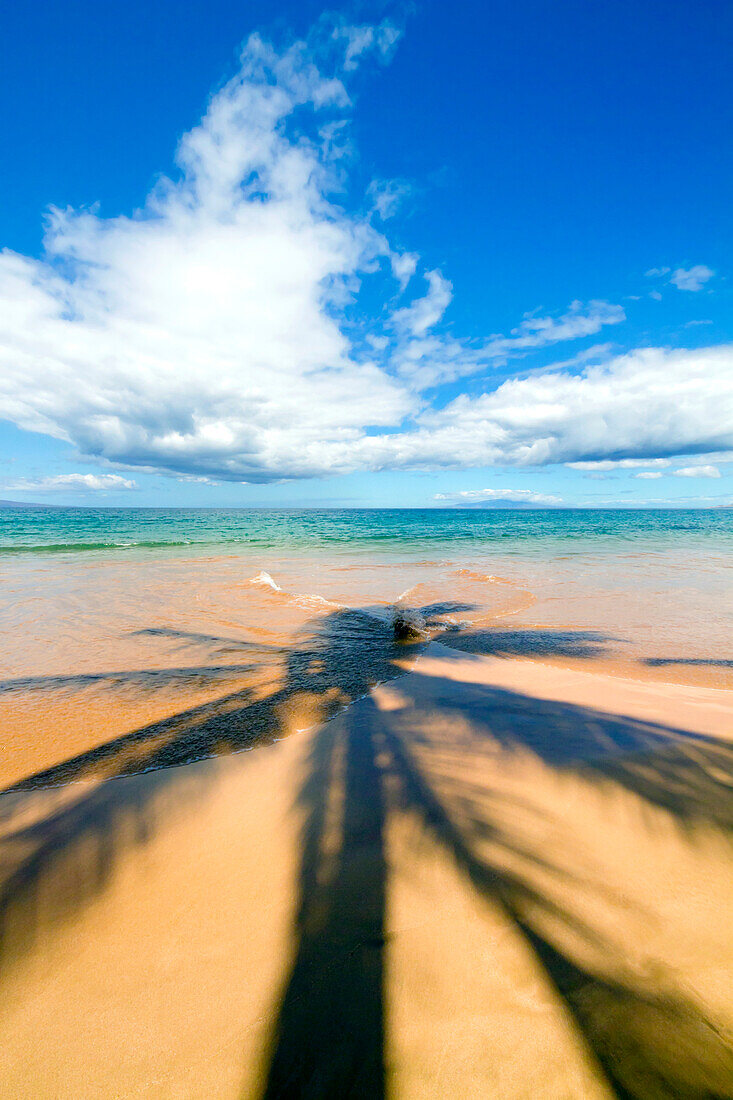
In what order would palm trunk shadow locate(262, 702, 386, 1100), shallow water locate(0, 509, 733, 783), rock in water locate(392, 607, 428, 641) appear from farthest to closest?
rock in water locate(392, 607, 428, 641) → shallow water locate(0, 509, 733, 783) → palm trunk shadow locate(262, 702, 386, 1100)

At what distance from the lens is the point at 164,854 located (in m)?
2.97

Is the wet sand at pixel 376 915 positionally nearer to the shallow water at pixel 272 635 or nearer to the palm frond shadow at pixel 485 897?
the palm frond shadow at pixel 485 897

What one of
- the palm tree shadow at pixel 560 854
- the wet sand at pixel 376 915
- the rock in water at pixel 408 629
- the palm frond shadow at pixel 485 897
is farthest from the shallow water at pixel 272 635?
the palm tree shadow at pixel 560 854

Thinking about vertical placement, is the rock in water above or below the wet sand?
below

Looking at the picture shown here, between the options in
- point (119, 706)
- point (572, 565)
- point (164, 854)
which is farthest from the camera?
point (572, 565)

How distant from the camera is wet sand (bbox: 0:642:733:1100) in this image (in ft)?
5.84

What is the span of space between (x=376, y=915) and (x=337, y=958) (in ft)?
1.03

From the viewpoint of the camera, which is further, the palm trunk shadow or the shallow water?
the shallow water

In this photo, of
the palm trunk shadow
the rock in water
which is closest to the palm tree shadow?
the palm trunk shadow

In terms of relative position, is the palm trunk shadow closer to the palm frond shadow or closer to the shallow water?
the palm frond shadow

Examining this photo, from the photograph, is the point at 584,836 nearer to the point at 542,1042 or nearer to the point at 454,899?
the point at 454,899

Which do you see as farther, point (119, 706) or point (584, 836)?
point (119, 706)

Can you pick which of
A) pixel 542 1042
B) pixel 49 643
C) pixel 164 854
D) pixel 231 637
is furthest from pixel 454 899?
pixel 49 643

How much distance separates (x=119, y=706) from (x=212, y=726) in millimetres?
1522
